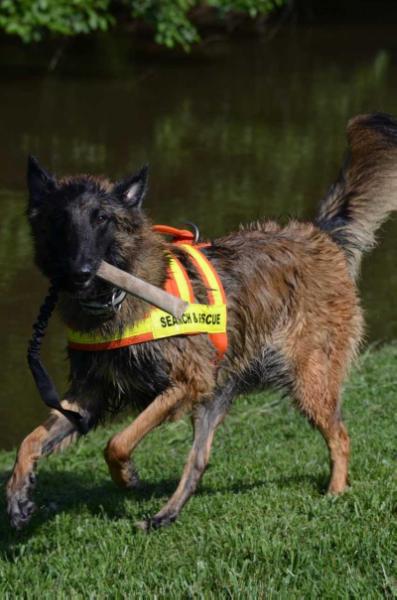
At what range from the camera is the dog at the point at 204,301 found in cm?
583

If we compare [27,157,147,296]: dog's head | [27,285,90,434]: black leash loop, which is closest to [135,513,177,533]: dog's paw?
[27,285,90,434]: black leash loop

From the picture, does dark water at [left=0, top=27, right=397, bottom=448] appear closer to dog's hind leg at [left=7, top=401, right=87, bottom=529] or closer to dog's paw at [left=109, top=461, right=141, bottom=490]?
dog's paw at [left=109, top=461, right=141, bottom=490]

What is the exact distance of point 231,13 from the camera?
96.9 feet

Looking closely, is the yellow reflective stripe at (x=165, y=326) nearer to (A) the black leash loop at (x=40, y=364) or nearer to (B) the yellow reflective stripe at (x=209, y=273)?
(B) the yellow reflective stripe at (x=209, y=273)

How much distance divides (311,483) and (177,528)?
1.17 metres

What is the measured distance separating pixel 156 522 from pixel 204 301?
3.99ft

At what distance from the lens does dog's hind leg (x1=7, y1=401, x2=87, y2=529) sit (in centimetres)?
571

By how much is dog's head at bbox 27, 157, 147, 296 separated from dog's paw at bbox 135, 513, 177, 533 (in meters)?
1.29

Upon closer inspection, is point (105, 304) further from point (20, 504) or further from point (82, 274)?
point (20, 504)

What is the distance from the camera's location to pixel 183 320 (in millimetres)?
6203

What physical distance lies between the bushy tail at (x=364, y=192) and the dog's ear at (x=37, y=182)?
7.48 feet

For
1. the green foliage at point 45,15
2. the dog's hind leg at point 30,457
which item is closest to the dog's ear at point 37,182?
the dog's hind leg at point 30,457

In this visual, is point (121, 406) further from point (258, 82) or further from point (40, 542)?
point (258, 82)

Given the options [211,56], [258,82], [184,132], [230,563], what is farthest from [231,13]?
[230,563]
